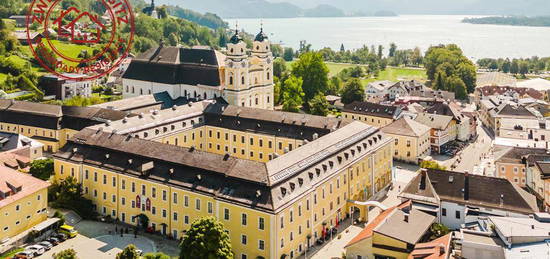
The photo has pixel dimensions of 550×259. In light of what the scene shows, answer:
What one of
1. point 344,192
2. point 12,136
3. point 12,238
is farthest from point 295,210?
point 12,136

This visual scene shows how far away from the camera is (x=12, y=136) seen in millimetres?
50156

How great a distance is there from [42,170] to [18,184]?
23.8 ft

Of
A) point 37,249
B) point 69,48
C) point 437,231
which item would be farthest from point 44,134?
point 69,48

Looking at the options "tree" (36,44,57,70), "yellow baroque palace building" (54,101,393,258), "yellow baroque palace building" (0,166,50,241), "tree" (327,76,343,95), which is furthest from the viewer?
"tree" (327,76,343,95)

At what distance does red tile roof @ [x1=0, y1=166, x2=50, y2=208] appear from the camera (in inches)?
1364

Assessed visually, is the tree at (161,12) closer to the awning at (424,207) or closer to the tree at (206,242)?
the awning at (424,207)

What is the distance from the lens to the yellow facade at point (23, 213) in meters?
33.9

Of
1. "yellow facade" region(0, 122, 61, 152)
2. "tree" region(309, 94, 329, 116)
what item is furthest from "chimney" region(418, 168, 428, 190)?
"yellow facade" region(0, 122, 61, 152)

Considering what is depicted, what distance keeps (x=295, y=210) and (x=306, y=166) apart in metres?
3.79

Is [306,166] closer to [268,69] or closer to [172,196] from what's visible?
[172,196]

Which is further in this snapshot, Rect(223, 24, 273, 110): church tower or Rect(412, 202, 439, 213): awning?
Rect(223, 24, 273, 110): church tower

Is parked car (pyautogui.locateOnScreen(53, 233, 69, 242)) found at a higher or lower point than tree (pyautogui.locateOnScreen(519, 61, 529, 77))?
lower

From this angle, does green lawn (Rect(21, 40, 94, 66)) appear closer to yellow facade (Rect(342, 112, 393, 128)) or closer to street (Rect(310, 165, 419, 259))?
yellow facade (Rect(342, 112, 393, 128))

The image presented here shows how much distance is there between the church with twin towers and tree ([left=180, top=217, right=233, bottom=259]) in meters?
33.8
